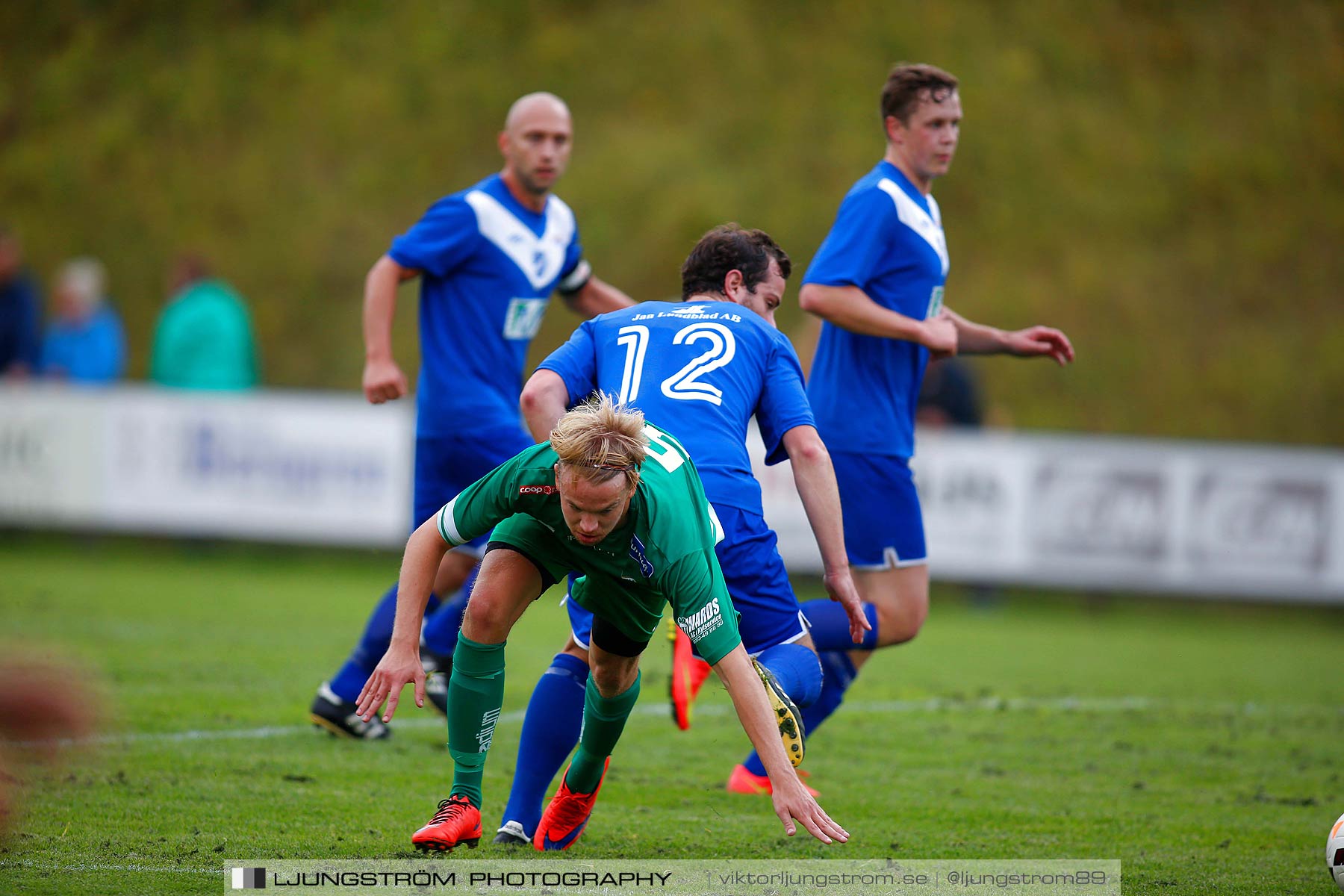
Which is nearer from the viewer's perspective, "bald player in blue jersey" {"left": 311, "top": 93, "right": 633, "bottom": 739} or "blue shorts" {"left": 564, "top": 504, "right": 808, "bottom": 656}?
"blue shorts" {"left": 564, "top": 504, "right": 808, "bottom": 656}

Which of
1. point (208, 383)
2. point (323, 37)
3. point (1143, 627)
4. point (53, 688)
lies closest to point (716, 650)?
point (53, 688)

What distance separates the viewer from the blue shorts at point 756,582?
13.7 ft

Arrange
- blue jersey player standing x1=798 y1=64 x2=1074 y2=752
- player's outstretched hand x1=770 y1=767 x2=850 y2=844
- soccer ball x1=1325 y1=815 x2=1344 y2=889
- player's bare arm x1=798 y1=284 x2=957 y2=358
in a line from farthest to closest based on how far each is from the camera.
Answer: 1. blue jersey player standing x1=798 y1=64 x2=1074 y2=752
2. player's bare arm x1=798 y1=284 x2=957 y2=358
3. soccer ball x1=1325 y1=815 x2=1344 y2=889
4. player's outstretched hand x1=770 y1=767 x2=850 y2=844

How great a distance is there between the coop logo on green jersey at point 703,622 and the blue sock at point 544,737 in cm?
Answer: 92

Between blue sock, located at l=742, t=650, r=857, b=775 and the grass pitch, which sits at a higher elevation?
blue sock, located at l=742, t=650, r=857, b=775

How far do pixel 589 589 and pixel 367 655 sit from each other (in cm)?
210

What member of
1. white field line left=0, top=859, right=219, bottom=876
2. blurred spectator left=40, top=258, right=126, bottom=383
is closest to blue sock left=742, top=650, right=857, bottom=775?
white field line left=0, top=859, right=219, bottom=876

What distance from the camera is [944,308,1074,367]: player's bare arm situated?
Answer: 5.43 m

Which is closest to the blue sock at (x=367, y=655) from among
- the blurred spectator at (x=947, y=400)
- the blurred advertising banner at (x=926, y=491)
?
the blurred advertising banner at (x=926, y=491)

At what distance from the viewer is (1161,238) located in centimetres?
1859

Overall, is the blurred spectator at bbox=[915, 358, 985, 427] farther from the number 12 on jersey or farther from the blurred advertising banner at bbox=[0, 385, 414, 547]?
the number 12 on jersey

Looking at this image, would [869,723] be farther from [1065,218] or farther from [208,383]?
[1065,218]

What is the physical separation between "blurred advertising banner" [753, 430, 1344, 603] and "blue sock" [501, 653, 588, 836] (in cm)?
777

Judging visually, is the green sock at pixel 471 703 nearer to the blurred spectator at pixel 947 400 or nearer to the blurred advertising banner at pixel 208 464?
the blurred advertising banner at pixel 208 464
